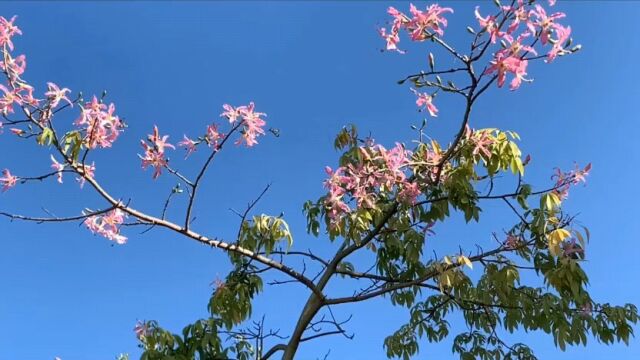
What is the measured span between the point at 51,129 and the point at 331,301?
1.58 meters

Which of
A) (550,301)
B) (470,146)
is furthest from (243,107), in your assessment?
(550,301)

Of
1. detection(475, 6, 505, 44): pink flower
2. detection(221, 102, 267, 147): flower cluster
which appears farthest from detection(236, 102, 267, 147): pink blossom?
detection(475, 6, 505, 44): pink flower

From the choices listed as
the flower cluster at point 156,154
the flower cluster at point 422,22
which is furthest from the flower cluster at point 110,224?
the flower cluster at point 422,22

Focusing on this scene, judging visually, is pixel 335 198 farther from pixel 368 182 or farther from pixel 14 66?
pixel 14 66

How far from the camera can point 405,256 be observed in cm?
331

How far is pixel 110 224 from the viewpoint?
2.79 meters

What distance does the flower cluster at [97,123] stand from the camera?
238cm

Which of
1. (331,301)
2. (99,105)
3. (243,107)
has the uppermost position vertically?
(243,107)

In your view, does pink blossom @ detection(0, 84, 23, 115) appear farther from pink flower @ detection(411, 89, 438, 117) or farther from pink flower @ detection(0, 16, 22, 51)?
pink flower @ detection(411, 89, 438, 117)

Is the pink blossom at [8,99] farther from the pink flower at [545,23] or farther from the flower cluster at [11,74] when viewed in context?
the pink flower at [545,23]

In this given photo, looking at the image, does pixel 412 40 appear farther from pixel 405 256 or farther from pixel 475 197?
pixel 405 256

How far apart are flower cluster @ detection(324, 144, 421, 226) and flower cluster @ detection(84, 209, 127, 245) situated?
945 mm

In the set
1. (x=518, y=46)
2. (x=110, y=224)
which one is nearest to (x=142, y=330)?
(x=110, y=224)

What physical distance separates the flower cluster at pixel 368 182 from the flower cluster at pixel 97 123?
39.3 inches
